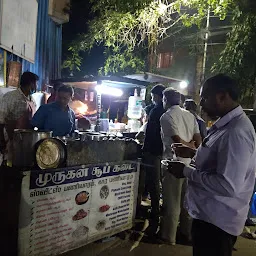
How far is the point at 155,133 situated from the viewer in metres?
5.29

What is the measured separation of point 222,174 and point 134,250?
2736 millimetres

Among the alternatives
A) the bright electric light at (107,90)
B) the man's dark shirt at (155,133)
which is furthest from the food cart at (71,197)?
Answer: the bright electric light at (107,90)

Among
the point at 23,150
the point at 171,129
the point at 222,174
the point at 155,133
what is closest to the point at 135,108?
the point at 155,133

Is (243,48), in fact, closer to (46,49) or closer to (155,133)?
(46,49)

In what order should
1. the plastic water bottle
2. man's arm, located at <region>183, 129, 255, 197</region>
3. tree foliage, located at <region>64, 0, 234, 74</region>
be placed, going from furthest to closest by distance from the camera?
tree foliage, located at <region>64, 0, 234, 74</region> < the plastic water bottle < man's arm, located at <region>183, 129, 255, 197</region>

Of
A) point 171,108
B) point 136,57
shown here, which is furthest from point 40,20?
point 136,57

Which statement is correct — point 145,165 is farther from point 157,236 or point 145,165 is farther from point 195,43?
point 195,43

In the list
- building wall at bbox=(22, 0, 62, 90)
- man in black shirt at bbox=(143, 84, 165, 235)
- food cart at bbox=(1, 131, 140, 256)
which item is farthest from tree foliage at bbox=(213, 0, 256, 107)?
food cart at bbox=(1, 131, 140, 256)

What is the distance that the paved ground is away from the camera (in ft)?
13.7

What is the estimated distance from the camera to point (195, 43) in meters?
14.7

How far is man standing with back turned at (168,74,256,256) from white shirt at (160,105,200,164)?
6.36ft

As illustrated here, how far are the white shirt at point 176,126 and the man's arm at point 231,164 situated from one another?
85.8 inches

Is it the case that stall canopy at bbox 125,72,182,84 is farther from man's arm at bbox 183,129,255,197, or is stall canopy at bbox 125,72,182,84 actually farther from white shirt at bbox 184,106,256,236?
man's arm at bbox 183,129,255,197

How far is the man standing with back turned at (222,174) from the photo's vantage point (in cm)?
213
